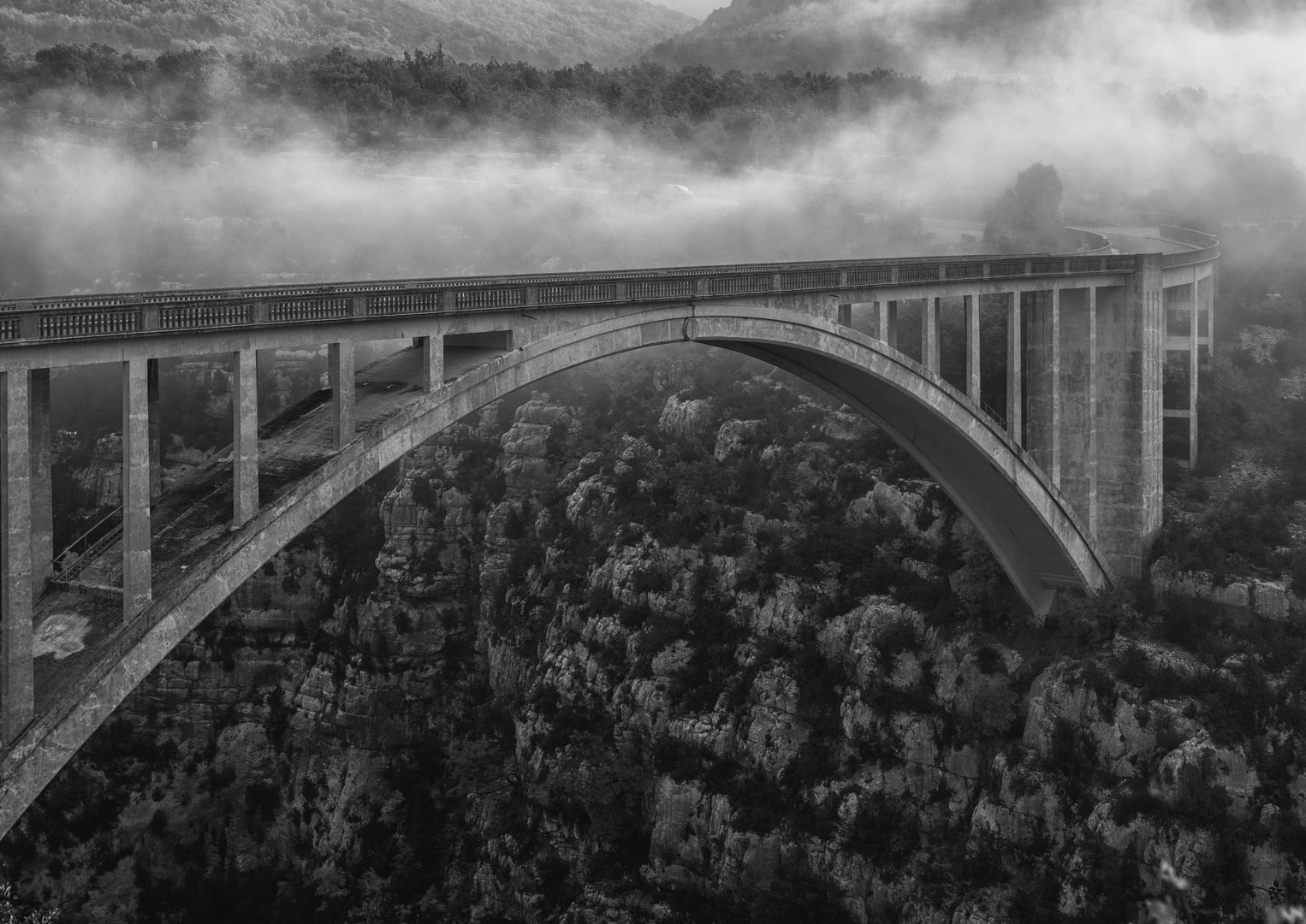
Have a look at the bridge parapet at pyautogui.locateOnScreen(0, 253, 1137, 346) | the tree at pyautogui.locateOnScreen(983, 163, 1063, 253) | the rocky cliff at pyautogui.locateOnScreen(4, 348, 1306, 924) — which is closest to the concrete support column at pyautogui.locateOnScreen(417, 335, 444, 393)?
the bridge parapet at pyautogui.locateOnScreen(0, 253, 1137, 346)

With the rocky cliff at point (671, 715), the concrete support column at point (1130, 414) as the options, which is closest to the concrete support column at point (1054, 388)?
the concrete support column at point (1130, 414)

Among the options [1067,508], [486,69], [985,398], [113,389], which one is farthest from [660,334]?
[486,69]

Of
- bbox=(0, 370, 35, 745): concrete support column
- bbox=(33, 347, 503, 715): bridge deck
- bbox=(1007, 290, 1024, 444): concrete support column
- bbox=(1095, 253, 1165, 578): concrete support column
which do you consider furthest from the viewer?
bbox=(1095, 253, 1165, 578): concrete support column

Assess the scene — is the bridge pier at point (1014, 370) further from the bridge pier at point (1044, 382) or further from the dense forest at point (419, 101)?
the dense forest at point (419, 101)

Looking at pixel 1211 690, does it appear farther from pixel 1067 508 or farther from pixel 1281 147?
pixel 1281 147

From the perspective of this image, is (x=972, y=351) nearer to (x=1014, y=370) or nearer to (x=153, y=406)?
(x=1014, y=370)

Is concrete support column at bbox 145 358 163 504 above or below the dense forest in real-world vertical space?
below

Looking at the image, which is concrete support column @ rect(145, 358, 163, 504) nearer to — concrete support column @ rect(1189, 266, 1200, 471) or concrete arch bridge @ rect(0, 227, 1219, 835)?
concrete arch bridge @ rect(0, 227, 1219, 835)
